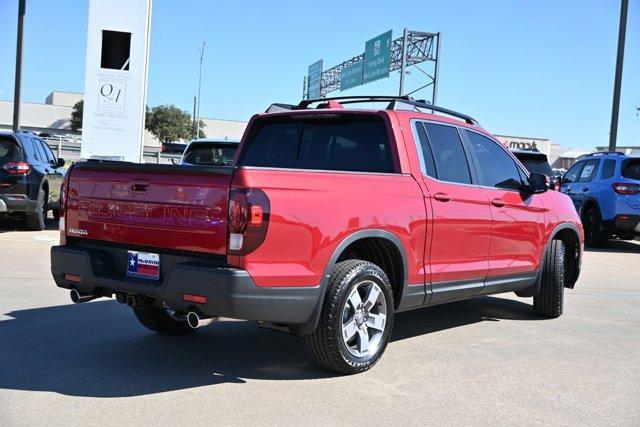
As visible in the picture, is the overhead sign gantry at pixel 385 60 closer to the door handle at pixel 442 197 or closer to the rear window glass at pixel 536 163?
the rear window glass at pixel 536 163

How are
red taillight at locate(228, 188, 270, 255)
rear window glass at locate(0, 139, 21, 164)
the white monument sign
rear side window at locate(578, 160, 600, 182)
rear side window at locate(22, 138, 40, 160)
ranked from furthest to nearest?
rear side window at locate(578, 160, 600, 182) → the white monument sign → rear side window at locate(22, 138, 40, 160) → rear window glass at locate(0, 139, 21, 164) → red taillight at locate(228, 188, 270, 255)

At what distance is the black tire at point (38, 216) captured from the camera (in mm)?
11672

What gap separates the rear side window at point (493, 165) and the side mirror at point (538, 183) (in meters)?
0.11

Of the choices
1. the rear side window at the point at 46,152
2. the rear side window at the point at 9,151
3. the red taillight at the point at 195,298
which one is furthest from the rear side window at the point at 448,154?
the rear side window at the point at 46,152

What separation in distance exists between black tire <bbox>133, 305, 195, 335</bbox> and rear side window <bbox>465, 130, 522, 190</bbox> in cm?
286

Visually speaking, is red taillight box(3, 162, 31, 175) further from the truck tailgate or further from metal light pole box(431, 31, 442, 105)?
metal light pole box(431, 31, 442, 105)

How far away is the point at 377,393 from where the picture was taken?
4219mm

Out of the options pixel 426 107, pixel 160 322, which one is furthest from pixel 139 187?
pixel 426 107

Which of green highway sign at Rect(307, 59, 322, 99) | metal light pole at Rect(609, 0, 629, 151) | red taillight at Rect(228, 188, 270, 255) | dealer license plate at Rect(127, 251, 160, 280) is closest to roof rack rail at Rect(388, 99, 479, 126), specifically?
red taillight at Rect(228, 188, 270, 255)

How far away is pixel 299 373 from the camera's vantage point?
4609 millimetres

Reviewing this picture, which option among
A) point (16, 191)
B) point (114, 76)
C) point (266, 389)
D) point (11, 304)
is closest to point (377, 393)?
point (266, 389)

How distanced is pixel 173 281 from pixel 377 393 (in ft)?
4.83

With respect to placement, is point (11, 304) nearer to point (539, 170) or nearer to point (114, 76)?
point (114, 76)

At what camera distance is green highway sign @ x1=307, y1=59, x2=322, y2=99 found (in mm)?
44594
